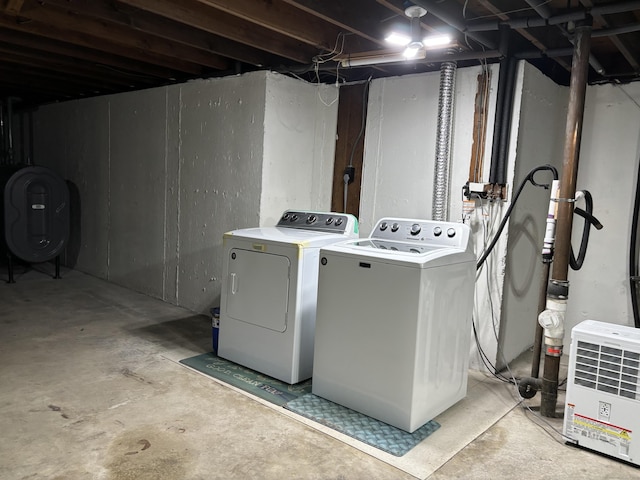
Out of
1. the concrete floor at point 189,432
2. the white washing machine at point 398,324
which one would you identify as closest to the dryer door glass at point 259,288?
the white washing machine at point 398,324

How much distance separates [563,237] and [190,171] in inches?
136

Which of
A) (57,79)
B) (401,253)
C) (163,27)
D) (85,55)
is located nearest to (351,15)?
(163,27)

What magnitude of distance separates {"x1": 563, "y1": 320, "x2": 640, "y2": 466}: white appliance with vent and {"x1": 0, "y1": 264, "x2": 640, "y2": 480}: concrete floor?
0.10 meters

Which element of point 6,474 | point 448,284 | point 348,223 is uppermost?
point 348,223

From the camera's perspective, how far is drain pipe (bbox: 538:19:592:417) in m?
2.86

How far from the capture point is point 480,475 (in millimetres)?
2344

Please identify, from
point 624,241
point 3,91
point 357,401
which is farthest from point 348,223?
point 3,91

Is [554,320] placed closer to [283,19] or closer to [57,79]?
[283,19]

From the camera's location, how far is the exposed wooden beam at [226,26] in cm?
315

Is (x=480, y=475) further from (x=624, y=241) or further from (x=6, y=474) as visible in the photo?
(x=624, y=241)

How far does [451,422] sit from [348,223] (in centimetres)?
149

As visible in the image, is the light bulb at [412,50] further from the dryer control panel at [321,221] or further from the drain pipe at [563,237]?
the dryer control panel at [321,221]

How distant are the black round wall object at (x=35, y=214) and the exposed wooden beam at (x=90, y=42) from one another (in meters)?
2.27

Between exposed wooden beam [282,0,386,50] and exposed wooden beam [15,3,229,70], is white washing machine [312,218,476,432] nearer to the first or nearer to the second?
exposed wooden beam [282,0,386,50]
